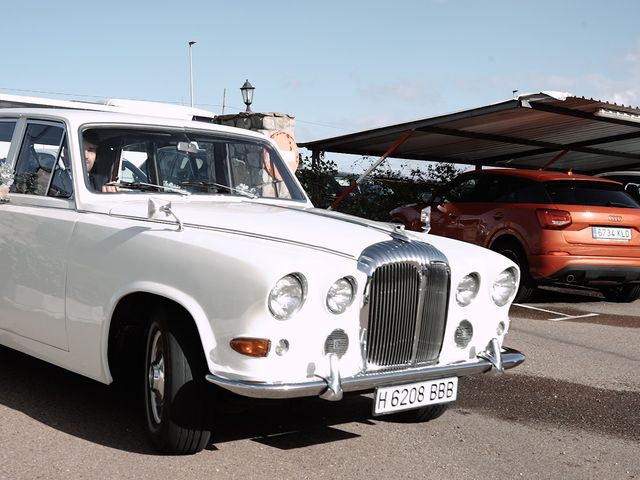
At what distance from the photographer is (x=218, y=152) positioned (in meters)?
5.74

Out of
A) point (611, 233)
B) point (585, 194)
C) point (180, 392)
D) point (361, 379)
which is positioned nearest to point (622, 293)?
point (611, 233)

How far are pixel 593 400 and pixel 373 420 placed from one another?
1.72m

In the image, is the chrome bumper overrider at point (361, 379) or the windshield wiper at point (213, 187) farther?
the windshield wiper at point (213, 187)

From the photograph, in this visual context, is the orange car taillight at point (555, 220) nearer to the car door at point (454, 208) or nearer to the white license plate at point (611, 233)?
the white license plate at point (611, 233)

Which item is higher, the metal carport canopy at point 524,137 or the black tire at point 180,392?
the metal carport canopy at point 524,137

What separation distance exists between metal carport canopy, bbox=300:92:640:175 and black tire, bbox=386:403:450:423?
22.1 ft

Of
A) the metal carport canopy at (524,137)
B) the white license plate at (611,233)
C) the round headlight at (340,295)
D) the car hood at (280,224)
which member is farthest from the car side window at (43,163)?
the metal carport canopy at (524,137)

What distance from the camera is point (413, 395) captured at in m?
4.42

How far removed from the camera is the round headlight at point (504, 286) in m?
4.93

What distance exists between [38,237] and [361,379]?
221 cm

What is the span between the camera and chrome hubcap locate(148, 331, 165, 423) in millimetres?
4379

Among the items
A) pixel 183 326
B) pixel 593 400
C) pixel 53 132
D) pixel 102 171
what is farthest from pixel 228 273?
pixel 593 400

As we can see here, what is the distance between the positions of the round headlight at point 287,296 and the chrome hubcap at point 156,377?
0.73 m

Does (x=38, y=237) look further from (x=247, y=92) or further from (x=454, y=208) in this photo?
(x=247, y=92)
